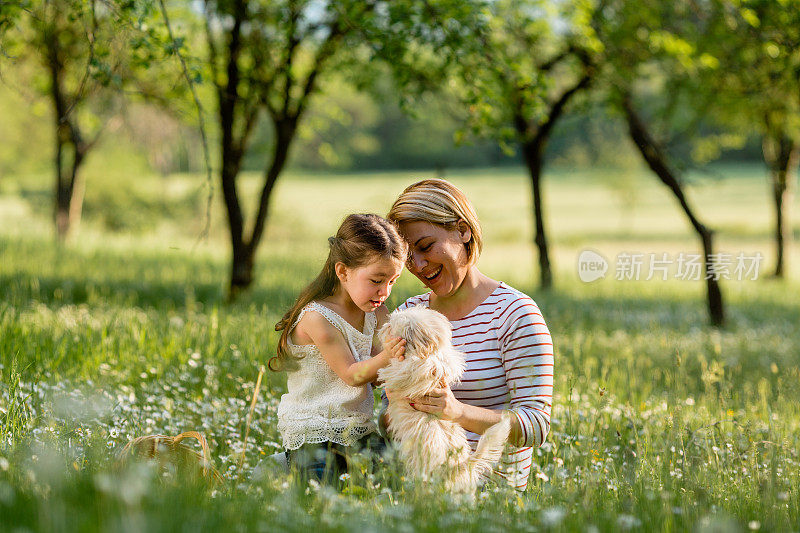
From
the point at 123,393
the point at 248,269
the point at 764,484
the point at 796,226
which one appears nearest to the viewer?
the point at 764,484

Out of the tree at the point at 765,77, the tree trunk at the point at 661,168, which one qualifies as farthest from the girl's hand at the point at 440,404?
the tree trunk at the point at 661,168

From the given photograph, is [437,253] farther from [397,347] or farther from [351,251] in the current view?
[397,347]

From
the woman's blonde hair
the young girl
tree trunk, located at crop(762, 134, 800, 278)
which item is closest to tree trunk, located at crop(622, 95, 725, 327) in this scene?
the woman's blonde hair

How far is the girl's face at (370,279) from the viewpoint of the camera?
153 inches

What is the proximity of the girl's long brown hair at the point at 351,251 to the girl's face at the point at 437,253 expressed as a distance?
0.11m

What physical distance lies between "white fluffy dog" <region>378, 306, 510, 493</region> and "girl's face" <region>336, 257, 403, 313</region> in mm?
349

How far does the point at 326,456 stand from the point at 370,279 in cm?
88

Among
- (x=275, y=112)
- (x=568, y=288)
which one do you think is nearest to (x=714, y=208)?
(x=568, y=288)

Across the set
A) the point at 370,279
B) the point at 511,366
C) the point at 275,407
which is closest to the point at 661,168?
the point at 275,407

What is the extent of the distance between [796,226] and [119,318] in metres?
48.9

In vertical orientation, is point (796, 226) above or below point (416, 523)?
above

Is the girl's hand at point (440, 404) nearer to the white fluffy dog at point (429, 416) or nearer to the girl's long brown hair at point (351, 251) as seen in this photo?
the white fluffy dog at point (429, 416)

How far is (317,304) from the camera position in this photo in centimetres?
416

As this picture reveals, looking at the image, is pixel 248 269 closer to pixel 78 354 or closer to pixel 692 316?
pixel 78 354
